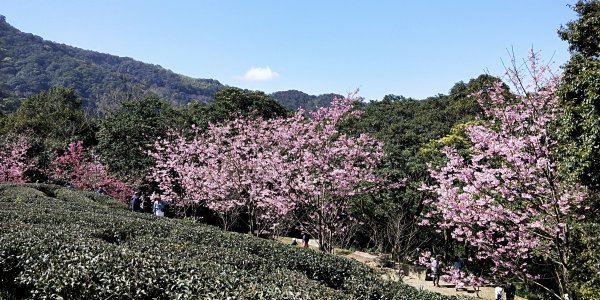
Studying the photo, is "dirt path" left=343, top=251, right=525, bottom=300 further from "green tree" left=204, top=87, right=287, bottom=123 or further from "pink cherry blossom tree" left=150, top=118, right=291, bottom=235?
"green tree" left=204, top=87, right=287, bottom=123

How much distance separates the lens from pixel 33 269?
5.46 meters

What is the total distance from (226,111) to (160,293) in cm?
2896

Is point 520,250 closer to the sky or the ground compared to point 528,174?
closer to the ground

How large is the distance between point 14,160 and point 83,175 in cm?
426

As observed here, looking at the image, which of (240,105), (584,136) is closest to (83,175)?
(240,105)

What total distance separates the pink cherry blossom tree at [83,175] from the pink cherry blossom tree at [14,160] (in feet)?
5.02

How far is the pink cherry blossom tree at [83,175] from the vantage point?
24422mm

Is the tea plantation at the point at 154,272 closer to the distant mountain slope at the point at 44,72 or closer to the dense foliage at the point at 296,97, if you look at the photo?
the distant mountain slope at the point at 44,72

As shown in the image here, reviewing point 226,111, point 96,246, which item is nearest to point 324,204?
point 96,246

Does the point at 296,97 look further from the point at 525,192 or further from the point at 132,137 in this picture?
the point at 525,192

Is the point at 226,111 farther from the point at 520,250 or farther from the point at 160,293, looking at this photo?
the point at 160,293

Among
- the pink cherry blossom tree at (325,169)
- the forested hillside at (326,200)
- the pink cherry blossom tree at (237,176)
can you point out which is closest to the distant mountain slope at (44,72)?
A: the forested hillside at (326,200)

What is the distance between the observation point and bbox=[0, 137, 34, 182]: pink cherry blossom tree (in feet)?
78.4

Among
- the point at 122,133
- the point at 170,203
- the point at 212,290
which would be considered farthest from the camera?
the point at 122,133
